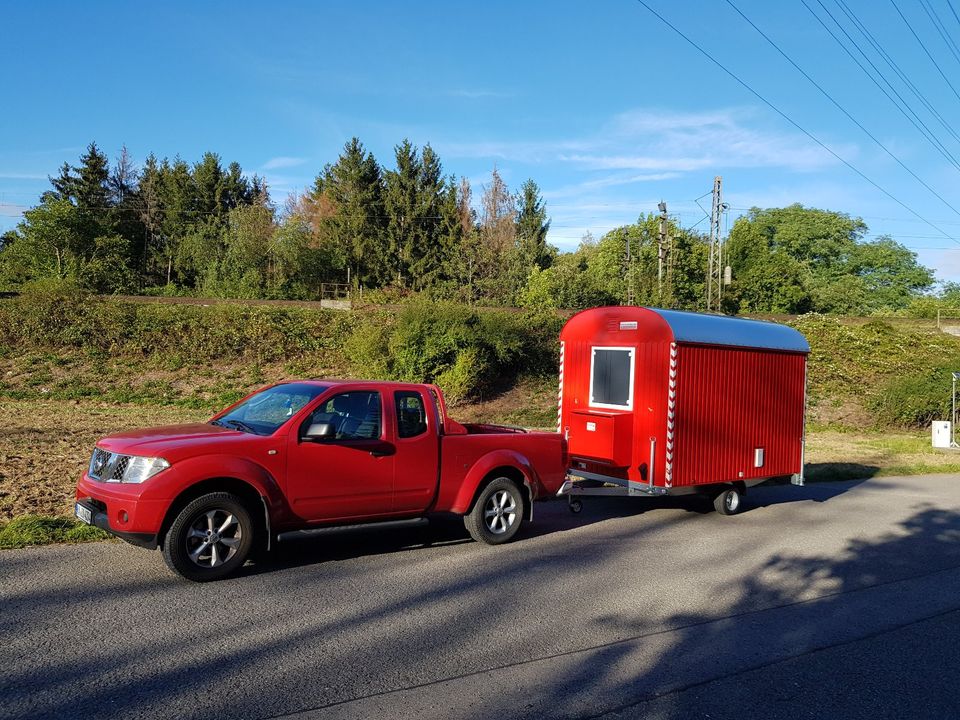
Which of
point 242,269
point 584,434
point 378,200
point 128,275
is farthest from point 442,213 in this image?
point 584,434

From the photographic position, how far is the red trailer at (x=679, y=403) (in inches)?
418

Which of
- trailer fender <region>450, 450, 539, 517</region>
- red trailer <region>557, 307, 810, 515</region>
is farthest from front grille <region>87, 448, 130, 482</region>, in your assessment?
red trailer <region>557, 307, 810, 515</region>

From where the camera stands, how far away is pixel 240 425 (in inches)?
303

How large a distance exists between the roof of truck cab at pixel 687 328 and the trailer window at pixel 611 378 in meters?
0.23

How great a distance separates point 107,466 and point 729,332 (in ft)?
26.9

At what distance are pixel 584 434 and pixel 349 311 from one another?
23.4m

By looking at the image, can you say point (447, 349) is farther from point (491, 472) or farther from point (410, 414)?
point (410, 414)

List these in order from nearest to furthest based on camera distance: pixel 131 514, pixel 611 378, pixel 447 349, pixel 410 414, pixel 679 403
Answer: pixel 131 514 < pixel 410 414 < pixel 679 403 < pixel 611 378 < pixel 447 349

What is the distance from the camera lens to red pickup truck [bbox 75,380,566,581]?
21.6ft

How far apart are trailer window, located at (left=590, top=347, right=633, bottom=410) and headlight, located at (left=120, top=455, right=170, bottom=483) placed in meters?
6.42

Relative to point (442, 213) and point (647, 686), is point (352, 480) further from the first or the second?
point (442, 213)

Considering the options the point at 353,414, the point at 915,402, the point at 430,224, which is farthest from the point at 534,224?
the point at 353,414

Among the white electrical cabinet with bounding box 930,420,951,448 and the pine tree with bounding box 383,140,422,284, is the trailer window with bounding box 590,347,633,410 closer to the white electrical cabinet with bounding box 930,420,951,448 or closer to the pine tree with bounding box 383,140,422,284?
the white electrical cabinet with bounding box 930,420,951,448

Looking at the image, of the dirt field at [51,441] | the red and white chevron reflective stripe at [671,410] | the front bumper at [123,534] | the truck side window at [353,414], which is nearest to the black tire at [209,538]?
the front bumper at [123,534]
